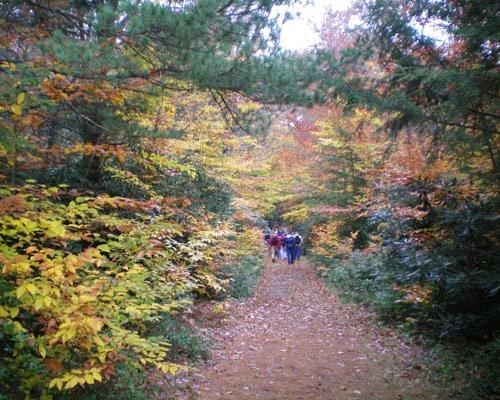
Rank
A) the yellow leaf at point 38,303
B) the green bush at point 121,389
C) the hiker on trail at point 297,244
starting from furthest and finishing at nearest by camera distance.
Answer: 1. the hiker on trail at point 297,244
2. the green bush at point 121,389
3. the yellow leaf at point 38,303

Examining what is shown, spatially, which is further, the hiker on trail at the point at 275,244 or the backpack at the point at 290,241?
the hiker on trail at the point at 275,244

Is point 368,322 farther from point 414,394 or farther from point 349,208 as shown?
point 349,208

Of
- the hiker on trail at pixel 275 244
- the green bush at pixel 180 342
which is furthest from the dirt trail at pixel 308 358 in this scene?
the hiker on trail at pixel 275 244

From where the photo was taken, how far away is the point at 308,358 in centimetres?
826

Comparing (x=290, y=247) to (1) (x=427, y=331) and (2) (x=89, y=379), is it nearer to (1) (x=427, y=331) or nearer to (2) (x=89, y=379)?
(1) (x=427, y=331)

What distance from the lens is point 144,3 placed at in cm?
492

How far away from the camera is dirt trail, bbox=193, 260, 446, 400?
6535 millimetres

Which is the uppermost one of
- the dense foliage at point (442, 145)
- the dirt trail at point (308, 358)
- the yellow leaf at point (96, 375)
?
the dense foliage at point (442, 145)

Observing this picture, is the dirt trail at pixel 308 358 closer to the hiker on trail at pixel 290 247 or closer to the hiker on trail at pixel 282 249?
the hiker on trail at pixel 290 247

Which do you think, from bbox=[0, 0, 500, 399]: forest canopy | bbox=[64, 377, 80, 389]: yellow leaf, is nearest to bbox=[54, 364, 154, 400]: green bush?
bbox=[0, 0, 500, 399]: forest canopy

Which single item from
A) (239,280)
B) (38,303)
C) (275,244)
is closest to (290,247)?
(275,244)

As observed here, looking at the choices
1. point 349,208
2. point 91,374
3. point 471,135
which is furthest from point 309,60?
point 349,208

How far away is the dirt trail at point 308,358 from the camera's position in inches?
257

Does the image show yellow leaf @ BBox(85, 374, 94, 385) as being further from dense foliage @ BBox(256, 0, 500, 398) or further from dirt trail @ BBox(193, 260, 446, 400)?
dense foliage @ BBox(256, 0, 500, 398)
